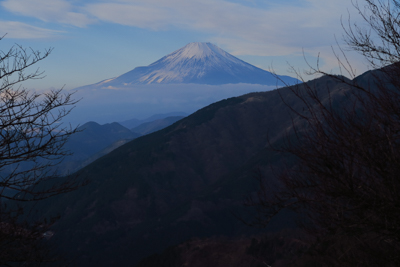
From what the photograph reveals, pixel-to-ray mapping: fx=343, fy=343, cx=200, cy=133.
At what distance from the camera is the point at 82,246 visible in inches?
2603

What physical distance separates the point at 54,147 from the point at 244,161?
7846 cm

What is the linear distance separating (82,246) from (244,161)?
4105 cm

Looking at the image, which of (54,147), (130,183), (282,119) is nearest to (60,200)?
(130,183)

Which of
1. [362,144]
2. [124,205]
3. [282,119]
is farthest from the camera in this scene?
[282,119]

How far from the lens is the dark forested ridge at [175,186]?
212ft

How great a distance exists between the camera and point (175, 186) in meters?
80.9

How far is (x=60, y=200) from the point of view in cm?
8412

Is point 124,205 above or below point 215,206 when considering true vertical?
above

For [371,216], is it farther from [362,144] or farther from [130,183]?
[130,183]

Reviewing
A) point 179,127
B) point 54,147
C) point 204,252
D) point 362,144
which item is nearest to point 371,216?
point 362,144

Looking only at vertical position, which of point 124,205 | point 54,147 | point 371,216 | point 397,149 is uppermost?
point 54,147

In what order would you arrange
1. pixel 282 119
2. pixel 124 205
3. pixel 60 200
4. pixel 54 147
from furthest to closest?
1. pixel 282 119
2. pixel 60 200
3. pixel 124 205
4. pixel 54 147

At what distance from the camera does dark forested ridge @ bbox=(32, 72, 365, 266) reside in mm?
64562

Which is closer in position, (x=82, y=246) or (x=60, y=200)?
(x=82, y=246)
